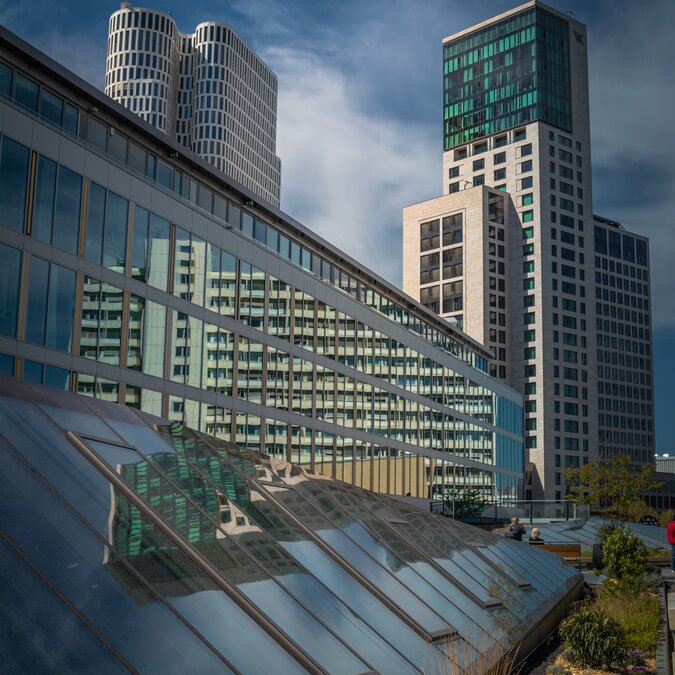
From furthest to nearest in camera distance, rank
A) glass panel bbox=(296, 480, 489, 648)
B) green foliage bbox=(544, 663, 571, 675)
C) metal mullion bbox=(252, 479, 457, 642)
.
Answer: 1. green foliage bbox=(544, 663, 571, 675)
2. glass panel bbox=(296, 480, 489, 648)
3. metal mullion bbox=(252, 479, 457, 642)

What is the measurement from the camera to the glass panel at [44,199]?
2662 centimetres

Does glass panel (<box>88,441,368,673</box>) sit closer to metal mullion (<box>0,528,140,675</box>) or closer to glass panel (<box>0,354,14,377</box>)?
metal mullion (<box>0,528,140,675</box>)

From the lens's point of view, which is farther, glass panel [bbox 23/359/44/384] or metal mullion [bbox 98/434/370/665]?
glass panel [bbox 23/359/44/384]

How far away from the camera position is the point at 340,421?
160 feet

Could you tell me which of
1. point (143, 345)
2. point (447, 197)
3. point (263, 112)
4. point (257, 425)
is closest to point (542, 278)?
point (447, 197)

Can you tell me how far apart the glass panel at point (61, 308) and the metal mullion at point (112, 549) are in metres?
20.3

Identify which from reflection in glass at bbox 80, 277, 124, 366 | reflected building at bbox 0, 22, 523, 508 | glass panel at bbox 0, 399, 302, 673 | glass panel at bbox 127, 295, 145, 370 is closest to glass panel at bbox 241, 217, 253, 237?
reflected building at bbox 0, 22, 523, 508

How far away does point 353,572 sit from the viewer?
390 inches

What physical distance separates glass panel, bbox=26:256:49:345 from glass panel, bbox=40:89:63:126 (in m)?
5.74

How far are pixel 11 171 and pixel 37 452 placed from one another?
2058 centimetres

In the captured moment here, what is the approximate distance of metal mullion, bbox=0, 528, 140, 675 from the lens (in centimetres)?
540

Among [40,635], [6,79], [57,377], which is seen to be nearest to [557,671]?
[40,635]

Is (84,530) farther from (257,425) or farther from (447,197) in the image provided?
→ (447,197)

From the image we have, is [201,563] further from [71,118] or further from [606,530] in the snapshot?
[606,530]
